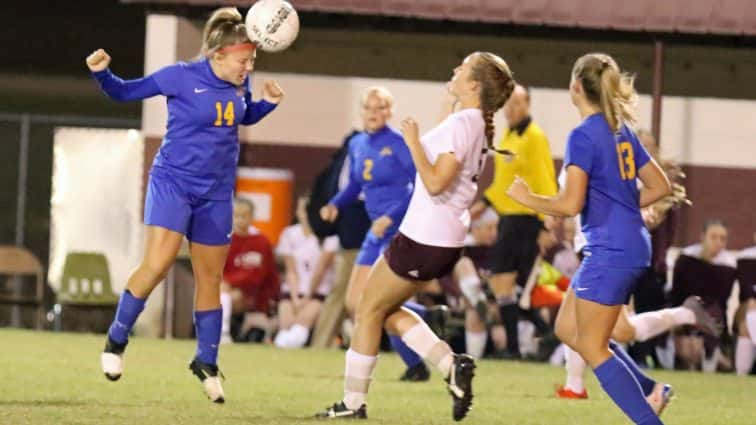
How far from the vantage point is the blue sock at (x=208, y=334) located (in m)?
9.22

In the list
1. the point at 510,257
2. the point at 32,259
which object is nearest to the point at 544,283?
the point at 510,257

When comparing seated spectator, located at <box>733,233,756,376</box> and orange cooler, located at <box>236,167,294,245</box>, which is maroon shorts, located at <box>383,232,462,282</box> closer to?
seated spectator, located at <box>733,233,756,376</box>

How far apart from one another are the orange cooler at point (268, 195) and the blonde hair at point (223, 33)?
323 inches

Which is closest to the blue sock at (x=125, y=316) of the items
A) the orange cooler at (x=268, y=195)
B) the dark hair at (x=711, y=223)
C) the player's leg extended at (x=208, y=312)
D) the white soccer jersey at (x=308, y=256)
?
the player's leg extended at (x=208, y=312)

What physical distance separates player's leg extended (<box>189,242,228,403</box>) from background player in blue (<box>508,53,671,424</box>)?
2.16 meters

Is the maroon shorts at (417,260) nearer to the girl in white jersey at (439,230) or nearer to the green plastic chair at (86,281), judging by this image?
the girl in white jersey at (439,230)

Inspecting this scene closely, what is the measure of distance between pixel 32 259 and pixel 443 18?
5.30m

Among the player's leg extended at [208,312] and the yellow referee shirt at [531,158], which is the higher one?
the yellow referee shirt at [531,158]

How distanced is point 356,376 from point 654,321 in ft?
12.7

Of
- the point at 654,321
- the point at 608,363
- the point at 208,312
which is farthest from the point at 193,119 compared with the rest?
the point at 654,321

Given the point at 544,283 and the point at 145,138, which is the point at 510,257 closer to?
the point at 544,283

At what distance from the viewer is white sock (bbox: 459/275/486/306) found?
15.8 m

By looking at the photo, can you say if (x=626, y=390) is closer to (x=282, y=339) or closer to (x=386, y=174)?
(x=386, y=174)

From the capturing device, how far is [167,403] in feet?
31.0
